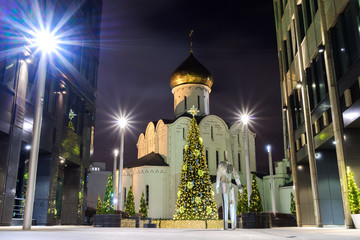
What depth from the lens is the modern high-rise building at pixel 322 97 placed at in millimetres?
18375

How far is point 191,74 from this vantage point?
167 feet

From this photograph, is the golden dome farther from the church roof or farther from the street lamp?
the street lamp

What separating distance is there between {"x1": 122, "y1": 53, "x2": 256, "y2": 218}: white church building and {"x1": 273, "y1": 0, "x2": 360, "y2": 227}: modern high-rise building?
1211cm

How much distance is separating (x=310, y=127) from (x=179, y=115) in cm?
2793

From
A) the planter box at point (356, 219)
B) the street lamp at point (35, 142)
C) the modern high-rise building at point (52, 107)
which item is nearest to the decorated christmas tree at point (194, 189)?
the modern high-rise building at point (52, 107)

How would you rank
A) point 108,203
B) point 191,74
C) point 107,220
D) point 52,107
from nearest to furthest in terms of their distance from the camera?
point 107,220, point 108,203, point 52,107, point 191,74

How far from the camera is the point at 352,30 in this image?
59.0 ft

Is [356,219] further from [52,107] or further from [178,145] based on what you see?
[178,145]

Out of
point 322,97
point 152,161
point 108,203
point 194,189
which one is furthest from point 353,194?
point 152,161

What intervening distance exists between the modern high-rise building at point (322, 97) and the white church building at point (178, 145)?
477 inches

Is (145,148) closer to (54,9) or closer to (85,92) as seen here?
(85,92)

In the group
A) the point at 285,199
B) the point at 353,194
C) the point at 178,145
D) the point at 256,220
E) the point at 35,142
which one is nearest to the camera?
the point at 35,142

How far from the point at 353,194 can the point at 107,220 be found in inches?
538

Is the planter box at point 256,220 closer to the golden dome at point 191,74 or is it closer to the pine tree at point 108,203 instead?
the pine tree at point 108,203
